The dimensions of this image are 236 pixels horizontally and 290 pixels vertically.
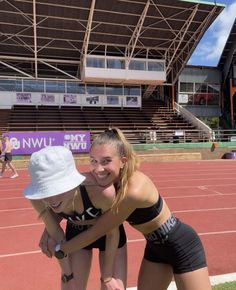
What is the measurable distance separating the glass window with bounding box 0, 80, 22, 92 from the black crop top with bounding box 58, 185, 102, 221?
29.8 m

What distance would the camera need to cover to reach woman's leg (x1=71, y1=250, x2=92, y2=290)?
2.66 m

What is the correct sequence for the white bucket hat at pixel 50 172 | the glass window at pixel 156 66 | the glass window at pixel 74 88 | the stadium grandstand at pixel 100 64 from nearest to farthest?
the white bucket hat at pixel 50 172 < the stadium grandstand at pixel 100 64 < the glass window at pixel 156 66 < the glass window at pixel 74 88

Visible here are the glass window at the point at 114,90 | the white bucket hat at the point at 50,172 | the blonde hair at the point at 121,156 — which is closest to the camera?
the white bucket hat at the point at 50,172

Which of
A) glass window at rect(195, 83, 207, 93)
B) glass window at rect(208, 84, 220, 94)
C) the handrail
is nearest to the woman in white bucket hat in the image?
the handrail

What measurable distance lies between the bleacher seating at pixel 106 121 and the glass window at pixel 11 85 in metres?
1.34

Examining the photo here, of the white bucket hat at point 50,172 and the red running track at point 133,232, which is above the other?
the white bucket hat at point 50,172

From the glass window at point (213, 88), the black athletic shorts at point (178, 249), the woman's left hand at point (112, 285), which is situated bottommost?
the woman's left hand at point (112, 285)

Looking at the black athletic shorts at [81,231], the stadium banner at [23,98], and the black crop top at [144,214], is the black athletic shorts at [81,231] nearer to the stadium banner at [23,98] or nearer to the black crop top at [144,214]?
the black crop top at [144,214]

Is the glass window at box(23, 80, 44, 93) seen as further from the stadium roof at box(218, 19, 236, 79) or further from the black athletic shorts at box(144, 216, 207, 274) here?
the black athletic shorts at box(144, 216, 207, 274)

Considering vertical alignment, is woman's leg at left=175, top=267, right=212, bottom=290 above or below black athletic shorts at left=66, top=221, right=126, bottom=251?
below

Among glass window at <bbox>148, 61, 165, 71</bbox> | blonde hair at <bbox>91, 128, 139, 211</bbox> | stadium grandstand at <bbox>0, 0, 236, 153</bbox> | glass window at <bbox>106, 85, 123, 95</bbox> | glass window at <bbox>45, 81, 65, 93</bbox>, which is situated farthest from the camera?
glass window at <bbox>106, 85, 123, 95</bbox>

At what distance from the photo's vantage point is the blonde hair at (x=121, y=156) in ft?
7.54

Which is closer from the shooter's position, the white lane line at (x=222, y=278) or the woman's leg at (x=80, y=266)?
the woman's leg at (x=80, y=266)

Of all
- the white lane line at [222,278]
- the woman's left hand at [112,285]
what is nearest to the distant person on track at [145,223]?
the woman's left hand at [112,285]
